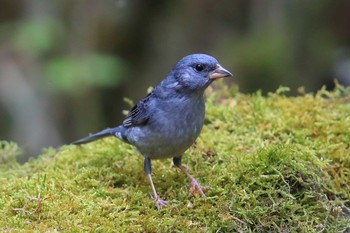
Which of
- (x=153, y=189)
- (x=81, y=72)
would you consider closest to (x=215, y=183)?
(x=153, y=189)

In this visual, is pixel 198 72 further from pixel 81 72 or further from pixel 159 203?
pixel 81 72

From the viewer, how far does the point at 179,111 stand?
432cm

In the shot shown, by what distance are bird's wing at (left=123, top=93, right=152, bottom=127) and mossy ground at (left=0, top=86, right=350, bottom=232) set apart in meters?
0.40

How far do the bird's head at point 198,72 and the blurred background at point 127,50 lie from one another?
189 inches

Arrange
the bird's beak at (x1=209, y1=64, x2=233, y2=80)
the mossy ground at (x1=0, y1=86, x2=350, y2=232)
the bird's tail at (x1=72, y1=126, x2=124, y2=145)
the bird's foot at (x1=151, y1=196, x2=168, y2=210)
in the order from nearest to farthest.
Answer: the mossy ground at (x1=0, y1=86, x2=350, y2=232) < the bird's foot at (x1=151, y1=196, x2=168, y2=210) < the bird's beak at (x1=209, y1=64, x2=233, y2=80) < the bird's tail at (x1=72, y1=126, x2=124, y2=145)

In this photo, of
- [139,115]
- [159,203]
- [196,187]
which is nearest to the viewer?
[159,203]

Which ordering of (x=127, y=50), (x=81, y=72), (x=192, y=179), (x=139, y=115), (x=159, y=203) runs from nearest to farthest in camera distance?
(x=159, y=203)
(x=192, y=179)
(x=139, y=115)
(x=81, y=72)
(x=127, y=50)

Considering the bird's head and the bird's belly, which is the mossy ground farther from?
the bird's head

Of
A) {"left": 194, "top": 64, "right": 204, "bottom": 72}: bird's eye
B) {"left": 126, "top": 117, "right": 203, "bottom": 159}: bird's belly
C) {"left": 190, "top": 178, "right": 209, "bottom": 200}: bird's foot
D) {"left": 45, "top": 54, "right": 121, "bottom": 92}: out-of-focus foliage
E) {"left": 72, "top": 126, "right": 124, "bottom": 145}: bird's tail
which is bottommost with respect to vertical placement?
{"left": 190, "top": 178, "right": 209, "bottom": 200}: bird's foot

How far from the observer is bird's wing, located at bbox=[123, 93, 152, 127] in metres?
4.54

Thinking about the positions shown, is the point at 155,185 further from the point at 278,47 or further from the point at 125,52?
the point at 125,52

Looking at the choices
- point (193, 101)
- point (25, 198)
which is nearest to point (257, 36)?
point (193, 101)

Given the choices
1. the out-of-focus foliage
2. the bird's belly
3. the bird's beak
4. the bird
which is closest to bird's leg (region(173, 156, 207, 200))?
A: the bird

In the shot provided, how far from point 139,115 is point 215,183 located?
2.95 feet
